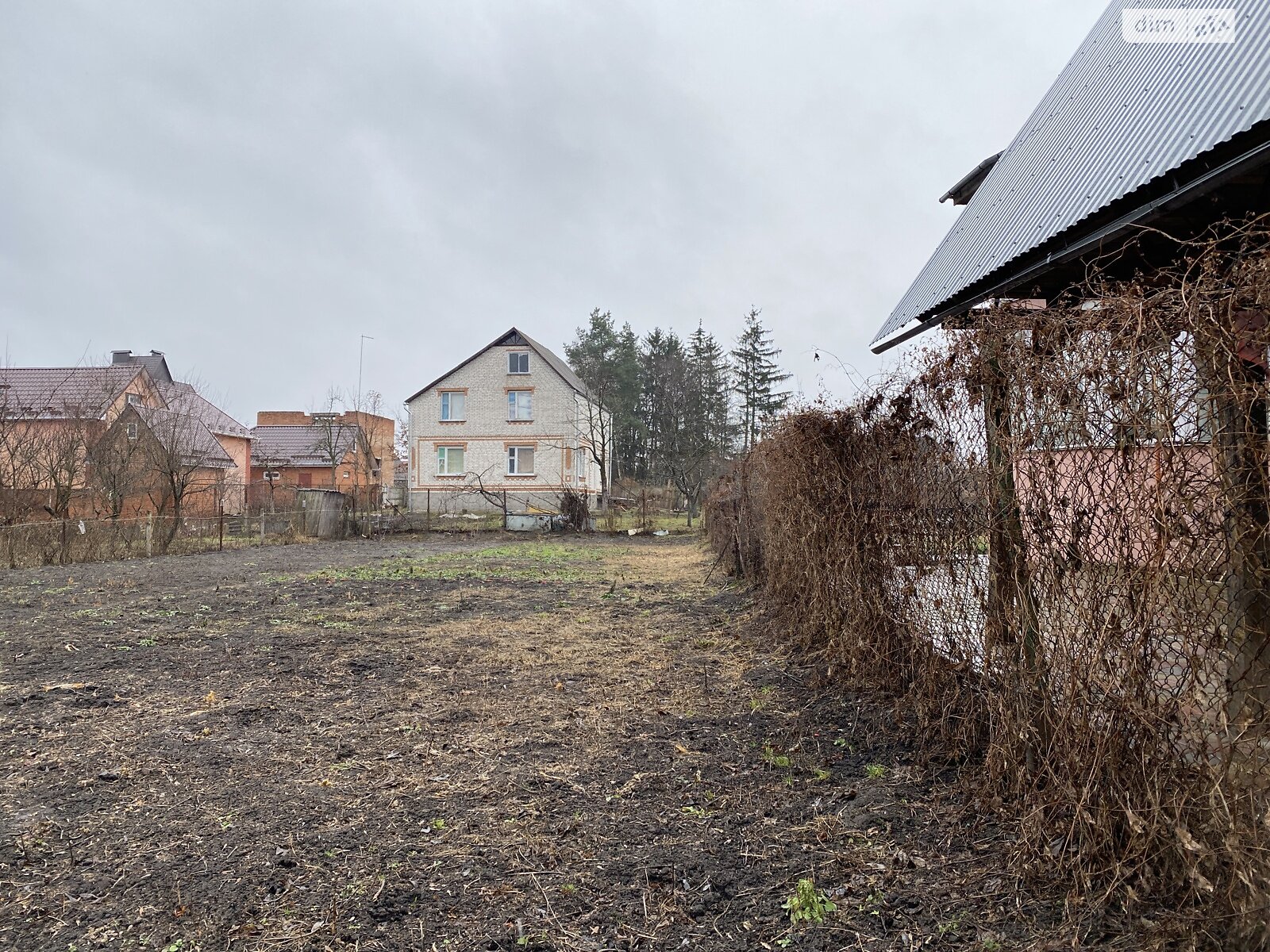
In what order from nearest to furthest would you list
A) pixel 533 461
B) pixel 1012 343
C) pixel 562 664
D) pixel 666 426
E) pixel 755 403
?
1. pixel 1012 343
2. pixel 562 664
3. pixel 533 461
4. pixel 666 426
5. pixel 755 403

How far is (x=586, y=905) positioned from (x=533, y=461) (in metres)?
33.5

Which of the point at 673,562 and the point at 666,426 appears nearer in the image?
the point at 673,562

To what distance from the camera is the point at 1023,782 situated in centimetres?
291

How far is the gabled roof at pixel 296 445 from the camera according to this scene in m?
44.6

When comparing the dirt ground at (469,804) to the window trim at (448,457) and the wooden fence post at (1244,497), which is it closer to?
the wooden fence post at (1244,497)

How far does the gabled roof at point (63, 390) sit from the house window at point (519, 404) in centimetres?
1490

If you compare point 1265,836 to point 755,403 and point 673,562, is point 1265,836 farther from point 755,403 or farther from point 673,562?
point 755,403

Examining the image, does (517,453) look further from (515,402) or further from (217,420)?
(217,420)

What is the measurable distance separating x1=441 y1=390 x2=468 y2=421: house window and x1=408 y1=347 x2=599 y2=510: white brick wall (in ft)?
0.54

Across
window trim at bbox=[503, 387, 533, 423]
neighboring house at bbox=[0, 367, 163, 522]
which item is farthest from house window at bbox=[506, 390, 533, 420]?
neighboring house at bbox=[0, 367, 163, 522]

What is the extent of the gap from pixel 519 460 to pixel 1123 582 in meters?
34.5

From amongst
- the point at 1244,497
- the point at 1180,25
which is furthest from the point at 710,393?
the point at 1244,497

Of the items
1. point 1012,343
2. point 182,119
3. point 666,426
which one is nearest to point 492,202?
point 182,119

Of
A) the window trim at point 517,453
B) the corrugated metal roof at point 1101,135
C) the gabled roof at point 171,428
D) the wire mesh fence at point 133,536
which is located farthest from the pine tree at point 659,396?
the corrugated metal roof at point 1101,135
